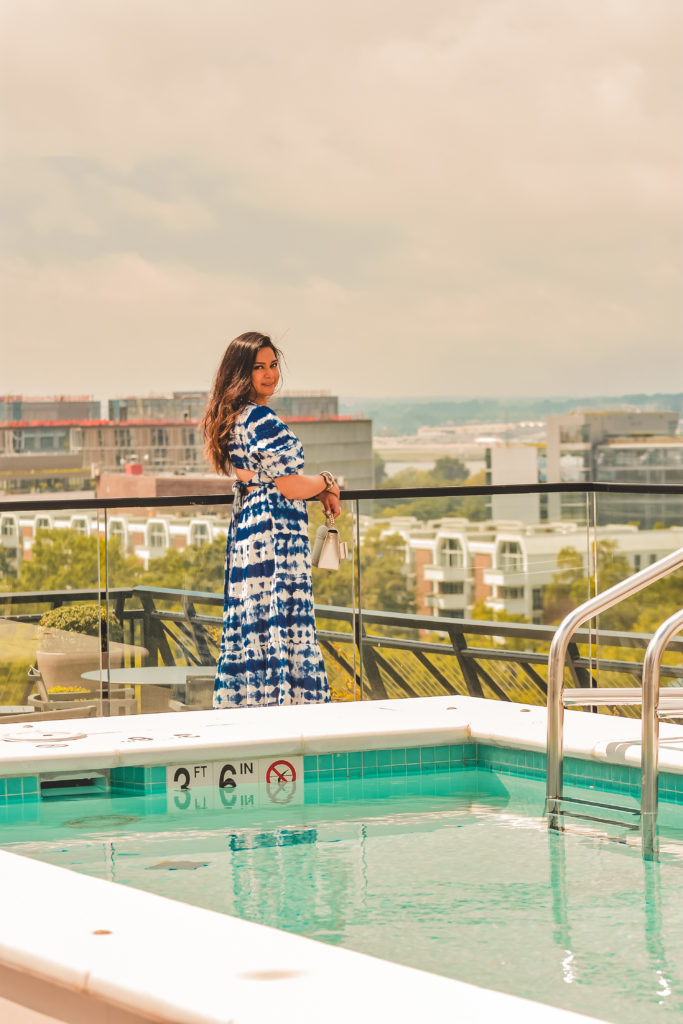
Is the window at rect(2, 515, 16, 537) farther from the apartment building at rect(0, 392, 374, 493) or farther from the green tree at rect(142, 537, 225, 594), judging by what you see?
the apartment building at rect(0, 392, 374, 493)

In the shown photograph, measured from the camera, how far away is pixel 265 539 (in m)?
4.18

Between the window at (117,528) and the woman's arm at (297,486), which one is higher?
the woman's arm at (297,486)

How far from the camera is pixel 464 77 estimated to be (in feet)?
173

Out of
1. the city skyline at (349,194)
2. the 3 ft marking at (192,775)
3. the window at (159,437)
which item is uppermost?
the city skyline at (349,194)

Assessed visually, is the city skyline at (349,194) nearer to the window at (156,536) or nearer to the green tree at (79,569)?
the window at (156,536)

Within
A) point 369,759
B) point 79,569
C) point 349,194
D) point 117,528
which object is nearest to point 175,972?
point 369,759

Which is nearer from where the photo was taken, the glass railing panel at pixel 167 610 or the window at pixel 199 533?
the glass railing panel at pixel 167 610

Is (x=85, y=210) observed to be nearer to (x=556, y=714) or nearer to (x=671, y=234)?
(x=671, y=234)

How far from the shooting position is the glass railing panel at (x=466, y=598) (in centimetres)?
518

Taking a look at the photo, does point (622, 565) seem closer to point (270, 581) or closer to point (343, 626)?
point (343, 626)

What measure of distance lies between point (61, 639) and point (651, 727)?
2.64m

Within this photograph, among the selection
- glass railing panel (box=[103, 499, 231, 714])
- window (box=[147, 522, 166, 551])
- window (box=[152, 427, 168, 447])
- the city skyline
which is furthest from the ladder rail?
window (box=[152, 427, 168, 447])

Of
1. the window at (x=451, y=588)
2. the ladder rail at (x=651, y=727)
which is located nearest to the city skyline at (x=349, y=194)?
the window at (x=451, y=588)

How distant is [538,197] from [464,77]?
20.3ft
